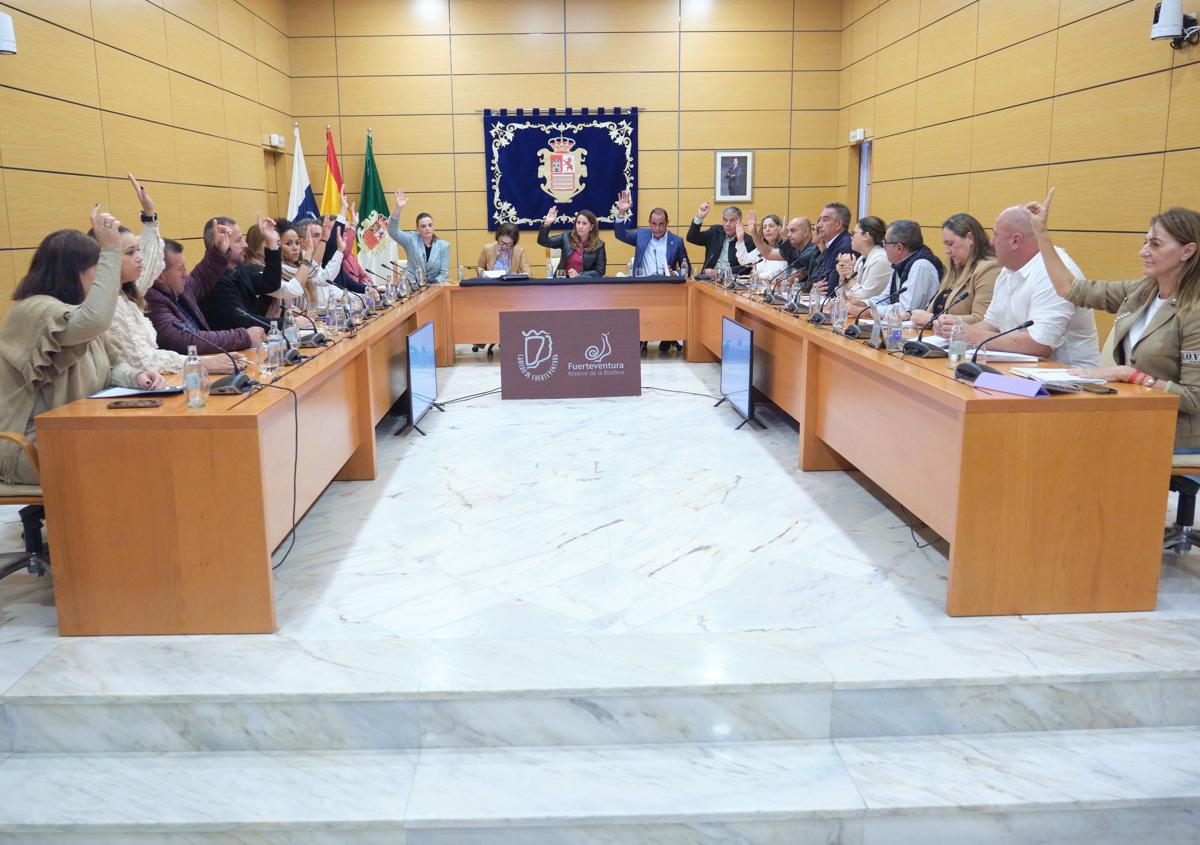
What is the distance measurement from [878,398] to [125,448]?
2.47 m

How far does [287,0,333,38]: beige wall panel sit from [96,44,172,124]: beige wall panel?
3174 millimetres

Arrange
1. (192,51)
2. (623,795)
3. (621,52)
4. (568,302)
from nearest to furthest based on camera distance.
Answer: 1. (623,795)
2. (192,51)
3. (568,302)
4. (621,52)

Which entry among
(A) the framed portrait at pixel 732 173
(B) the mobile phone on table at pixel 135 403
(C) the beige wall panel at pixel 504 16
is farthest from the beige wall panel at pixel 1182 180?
(C) the beige wall panel at pixel 504 16

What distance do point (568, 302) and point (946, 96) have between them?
133 inches

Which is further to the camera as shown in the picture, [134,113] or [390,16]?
[390,16]

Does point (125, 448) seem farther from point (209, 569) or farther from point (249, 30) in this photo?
point (249, 30)

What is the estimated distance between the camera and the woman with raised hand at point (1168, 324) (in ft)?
9.00

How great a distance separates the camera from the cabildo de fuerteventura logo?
5.76 meters

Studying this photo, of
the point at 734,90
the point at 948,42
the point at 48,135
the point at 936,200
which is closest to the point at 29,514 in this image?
the point at 48,135

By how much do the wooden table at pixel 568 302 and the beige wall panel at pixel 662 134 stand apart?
291 cm

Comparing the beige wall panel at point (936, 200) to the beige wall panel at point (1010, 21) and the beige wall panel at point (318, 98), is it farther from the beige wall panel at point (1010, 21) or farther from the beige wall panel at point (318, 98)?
the beige wall panel at point (318, 98)

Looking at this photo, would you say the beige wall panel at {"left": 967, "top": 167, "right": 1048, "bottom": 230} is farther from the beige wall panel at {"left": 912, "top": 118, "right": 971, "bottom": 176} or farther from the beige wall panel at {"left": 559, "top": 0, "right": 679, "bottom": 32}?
the beige wall panel at {"left": 559, "top": 0, "right": 679, "bottom": 32}

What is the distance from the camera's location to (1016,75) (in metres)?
6.21

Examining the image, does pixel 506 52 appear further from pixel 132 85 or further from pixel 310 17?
pixel 132 85
